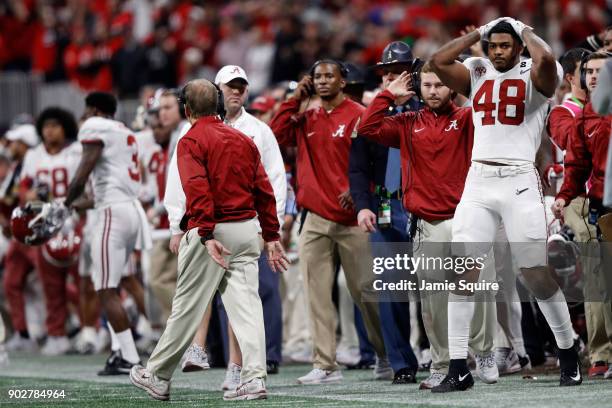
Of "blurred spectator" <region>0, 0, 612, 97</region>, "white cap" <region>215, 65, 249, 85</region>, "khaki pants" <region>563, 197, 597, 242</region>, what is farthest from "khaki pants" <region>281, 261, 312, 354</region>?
"blurred spectator" <region>0, 0, 612, 97</region>

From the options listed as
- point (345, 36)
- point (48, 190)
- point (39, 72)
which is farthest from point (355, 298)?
point (39, 72)

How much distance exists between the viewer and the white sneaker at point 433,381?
827cm

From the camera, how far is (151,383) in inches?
312

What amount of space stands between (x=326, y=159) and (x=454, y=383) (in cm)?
235

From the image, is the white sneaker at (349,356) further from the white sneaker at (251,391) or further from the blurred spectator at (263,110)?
the white sneaker at (251,391)

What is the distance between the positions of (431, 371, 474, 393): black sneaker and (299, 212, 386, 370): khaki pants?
155 cm

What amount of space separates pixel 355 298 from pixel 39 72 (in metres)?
11.2

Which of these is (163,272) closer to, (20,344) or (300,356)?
(300,356)

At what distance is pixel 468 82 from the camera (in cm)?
807

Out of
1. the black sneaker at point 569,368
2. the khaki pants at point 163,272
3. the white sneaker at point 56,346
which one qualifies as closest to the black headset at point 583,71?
the black sneaker at point 569,368

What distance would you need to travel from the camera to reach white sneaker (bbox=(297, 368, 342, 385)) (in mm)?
9188

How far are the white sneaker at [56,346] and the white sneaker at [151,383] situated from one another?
5.42 meters

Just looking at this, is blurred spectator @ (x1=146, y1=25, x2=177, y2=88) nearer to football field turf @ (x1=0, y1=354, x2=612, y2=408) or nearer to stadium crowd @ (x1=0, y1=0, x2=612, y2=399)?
stadium crowd @ (x1=0, y1=0, x2=612, y2=399)

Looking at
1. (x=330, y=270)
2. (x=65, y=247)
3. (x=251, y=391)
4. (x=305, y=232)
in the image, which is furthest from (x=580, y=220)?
(x=65, y=247)
